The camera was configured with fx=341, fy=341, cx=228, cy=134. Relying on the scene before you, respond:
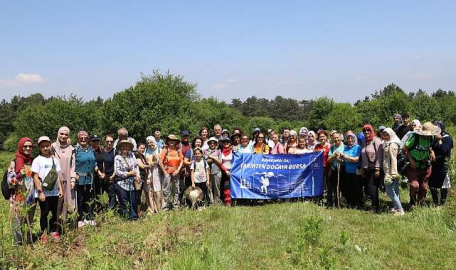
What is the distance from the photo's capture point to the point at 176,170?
843cm

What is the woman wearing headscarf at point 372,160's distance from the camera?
7.64m

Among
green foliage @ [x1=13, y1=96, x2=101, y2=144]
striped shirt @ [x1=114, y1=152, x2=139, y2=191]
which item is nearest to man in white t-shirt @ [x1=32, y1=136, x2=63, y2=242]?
striped shirt @ [x1=114, y1=152, x2=139, y2=191]

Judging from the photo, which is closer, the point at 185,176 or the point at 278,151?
the point at 185,176

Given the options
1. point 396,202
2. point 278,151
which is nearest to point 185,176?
point 278,151

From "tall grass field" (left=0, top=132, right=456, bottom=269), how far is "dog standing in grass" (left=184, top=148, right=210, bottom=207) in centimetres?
117

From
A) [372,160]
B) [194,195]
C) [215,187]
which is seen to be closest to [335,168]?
[372,160]

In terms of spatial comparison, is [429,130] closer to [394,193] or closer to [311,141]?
[394,193]

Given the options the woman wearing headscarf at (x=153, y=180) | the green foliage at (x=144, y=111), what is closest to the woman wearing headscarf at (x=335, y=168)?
the woman wearing headscarf at (x=153, y=180)

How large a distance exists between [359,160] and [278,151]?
2468mm

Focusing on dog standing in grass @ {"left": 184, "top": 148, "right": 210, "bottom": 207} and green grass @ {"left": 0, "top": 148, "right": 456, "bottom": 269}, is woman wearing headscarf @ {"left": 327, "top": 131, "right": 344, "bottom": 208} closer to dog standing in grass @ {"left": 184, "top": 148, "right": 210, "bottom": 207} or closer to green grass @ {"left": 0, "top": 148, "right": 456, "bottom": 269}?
green grass @ {"left": 0, "top": 148, "right": 456, "bottom": 269}

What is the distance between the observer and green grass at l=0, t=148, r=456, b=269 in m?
4.74

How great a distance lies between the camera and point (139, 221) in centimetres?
721

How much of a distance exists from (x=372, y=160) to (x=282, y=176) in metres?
2.43

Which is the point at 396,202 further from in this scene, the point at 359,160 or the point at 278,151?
the point at 278,151
